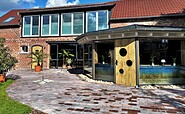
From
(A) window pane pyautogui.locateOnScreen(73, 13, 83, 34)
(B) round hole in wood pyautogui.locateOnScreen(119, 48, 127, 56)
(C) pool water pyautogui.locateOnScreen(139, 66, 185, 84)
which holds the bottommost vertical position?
(C) pool water pyautogui.locateOnScreen(139, 66, 185, 84)

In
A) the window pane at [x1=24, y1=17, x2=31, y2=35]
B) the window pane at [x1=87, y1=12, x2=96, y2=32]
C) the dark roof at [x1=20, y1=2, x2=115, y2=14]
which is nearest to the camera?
the dark roof at [x1=20, y1=2, x2=115, y2=14]

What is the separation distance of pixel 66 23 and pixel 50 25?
1.92 m

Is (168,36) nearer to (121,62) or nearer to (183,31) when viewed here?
(183,31)

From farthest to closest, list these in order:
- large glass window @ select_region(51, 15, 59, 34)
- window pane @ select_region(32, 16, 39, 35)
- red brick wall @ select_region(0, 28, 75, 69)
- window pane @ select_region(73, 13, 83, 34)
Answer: window pane @ select_region(32, 16, 39, 35) < red brick wall @ select_region(0, 28, 75, 69) < large glass window @ select_region(51, 15, 59, 34) < window pane @ select_region(73, 13, 83, 34)

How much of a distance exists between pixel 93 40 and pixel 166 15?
27.1 ft

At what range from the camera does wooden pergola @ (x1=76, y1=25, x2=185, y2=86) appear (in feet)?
29.9

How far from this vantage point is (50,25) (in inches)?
760

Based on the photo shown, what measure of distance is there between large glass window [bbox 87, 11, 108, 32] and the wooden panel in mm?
7913

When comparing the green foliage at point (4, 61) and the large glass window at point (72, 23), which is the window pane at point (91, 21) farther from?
the green foliage at point (4, 61)

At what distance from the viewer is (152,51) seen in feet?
33.1

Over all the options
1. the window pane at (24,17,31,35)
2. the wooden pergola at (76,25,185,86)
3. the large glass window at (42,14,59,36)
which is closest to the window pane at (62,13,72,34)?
the large glass window at (42,14,59,36)

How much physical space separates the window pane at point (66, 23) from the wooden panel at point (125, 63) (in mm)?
9790

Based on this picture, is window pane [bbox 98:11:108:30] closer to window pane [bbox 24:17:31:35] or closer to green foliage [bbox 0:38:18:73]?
window pane [bbox 24:17:31:35]

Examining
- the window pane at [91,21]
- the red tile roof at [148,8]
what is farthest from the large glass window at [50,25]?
the red tile roof at [148,8]
